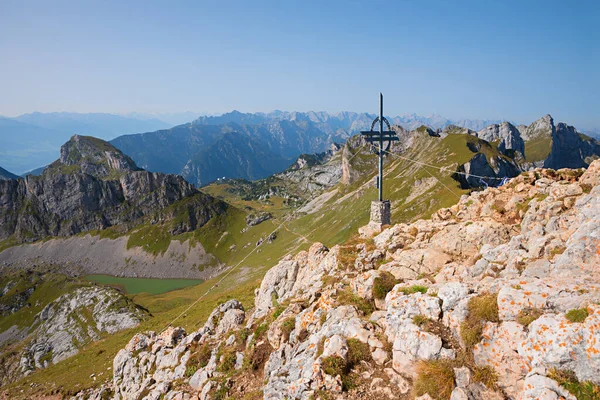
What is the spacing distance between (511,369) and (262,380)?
12518 millimetres

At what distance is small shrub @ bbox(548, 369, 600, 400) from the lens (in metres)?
8.72

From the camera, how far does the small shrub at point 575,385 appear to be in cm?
872

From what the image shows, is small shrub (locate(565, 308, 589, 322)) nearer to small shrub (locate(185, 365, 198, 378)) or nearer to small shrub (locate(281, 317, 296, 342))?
small shrub (locate(281, 317, 296, 342))

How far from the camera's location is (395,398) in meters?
11.7

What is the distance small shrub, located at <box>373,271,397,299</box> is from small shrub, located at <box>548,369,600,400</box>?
798 centimetres

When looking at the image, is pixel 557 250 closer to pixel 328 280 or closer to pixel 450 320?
pixel 450 320

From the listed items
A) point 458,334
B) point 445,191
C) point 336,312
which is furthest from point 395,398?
point 445,191

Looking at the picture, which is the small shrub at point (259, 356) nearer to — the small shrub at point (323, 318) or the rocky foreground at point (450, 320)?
the rocky foreground at point (450, 320)

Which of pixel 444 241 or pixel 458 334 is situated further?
pixel 444 241

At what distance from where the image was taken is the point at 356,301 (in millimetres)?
17609

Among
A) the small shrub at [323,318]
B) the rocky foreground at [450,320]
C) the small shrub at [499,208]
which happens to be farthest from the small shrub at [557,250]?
the small shrub at [323,318]

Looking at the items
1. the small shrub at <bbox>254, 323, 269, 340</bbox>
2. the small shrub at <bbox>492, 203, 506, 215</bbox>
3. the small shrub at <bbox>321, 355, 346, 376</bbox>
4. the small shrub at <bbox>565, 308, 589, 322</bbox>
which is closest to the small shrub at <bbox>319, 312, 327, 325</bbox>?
the small shrub at <bbox>321, 355, 346, 376</bbox>

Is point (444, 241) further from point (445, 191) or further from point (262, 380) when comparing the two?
point (445, 191)

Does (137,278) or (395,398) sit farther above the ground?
(395,398)
